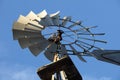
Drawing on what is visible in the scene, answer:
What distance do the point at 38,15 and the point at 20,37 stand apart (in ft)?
3.66

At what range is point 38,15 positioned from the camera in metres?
14.6

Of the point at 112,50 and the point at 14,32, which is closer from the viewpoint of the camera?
the point at 112,50

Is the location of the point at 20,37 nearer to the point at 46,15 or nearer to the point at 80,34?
the point at 46,15

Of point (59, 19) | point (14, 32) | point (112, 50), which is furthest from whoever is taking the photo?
point (59, 19)

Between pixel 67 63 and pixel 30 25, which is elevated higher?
A: pixel 30 25

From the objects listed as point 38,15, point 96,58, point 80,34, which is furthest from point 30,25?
point 96,58

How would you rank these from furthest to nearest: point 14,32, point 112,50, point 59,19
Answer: point 59,19
point 14,32
point 112,50

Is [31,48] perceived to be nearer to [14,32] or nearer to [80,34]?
[14,32]

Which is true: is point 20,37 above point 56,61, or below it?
above

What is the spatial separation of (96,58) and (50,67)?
4.90 ft

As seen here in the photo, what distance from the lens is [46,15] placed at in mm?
14500

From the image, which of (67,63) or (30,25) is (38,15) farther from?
(67,63)

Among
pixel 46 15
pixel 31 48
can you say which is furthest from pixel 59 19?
pixel 31 48

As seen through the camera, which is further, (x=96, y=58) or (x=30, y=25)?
(x=30, y=25)
